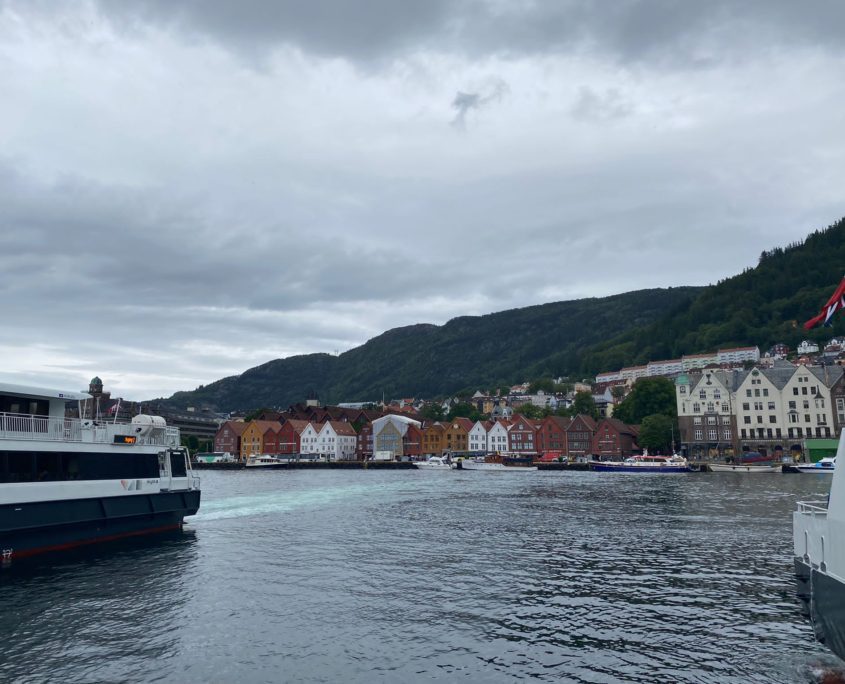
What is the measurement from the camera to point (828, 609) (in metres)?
14.7

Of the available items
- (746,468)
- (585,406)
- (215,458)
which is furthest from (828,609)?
(585,406)

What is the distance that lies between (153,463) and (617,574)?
24.7 m

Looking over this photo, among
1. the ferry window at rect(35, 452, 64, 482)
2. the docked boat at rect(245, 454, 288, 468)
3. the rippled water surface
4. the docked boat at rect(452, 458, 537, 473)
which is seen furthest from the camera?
the docked boat at rect(245, 454, 288, 468)

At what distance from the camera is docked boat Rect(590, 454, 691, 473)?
10919 centimetres

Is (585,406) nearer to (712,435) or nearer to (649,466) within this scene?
(712,435)

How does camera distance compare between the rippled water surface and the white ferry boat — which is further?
the white ferry boat

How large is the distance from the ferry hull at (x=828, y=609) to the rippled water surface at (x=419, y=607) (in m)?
1.04

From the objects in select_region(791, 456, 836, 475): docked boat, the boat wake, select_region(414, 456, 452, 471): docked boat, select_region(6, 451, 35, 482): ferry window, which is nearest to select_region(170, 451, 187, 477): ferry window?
the boat wake

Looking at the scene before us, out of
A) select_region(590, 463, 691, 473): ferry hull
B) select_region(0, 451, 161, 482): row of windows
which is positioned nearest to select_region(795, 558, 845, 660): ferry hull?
select_region(0, 451, 161, 482): row of windows

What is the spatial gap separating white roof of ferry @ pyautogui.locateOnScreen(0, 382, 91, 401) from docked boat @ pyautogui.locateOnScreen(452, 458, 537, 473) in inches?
3799

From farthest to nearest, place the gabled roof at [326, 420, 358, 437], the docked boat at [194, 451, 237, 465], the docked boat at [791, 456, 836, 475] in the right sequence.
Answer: the gabled roof at [326, 420, 358, 437], the docked boat at [194, 451, 237, 465], the docked boat at [791, 456, 836, 475]

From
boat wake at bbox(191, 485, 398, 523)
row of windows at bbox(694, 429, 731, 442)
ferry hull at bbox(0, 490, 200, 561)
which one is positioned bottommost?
boat wake at bbox(191, 485, 398, 523)

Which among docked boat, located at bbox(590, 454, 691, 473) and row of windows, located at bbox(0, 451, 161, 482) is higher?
row of windows, located at bbox(0, 451, 161, 482)

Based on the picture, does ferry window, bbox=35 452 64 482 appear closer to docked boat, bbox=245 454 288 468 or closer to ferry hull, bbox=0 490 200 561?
ferry hull, bbox=0 490 200 561
